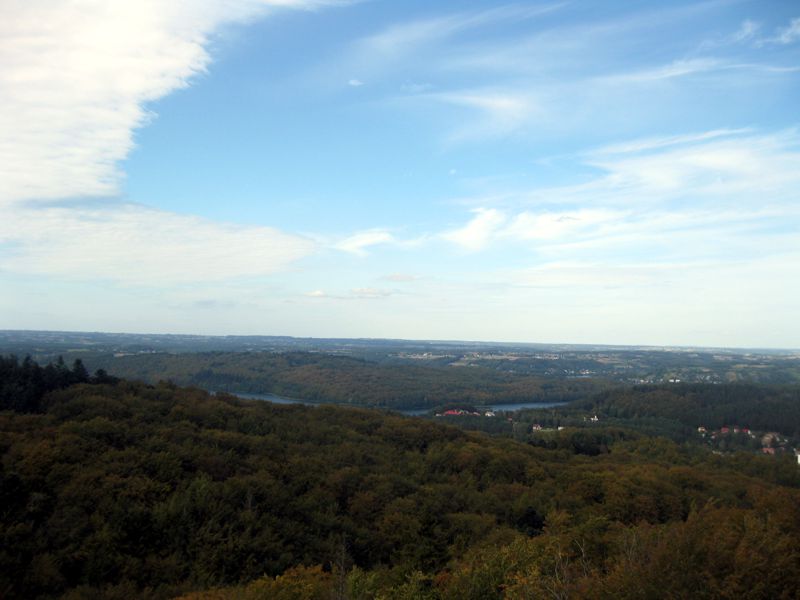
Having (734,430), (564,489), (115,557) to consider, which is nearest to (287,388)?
(734,430)

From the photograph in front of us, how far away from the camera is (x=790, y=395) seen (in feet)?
424

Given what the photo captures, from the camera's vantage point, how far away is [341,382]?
552ft

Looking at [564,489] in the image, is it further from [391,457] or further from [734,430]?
[734,430]

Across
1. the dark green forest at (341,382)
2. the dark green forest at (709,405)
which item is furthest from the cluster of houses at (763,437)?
the dark green forest at (341,382)

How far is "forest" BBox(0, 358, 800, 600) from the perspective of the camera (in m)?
18.0

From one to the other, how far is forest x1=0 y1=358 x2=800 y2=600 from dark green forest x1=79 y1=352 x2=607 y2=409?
96.0 meters

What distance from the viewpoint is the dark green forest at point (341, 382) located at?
154m

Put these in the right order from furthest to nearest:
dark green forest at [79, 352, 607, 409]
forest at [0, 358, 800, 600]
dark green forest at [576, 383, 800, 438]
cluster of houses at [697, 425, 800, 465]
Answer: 1. dark green forest at [79, 352, 607, 409]
2. dark green forest at [576, 383, 800, 438]
3. cluster of houses at [697, 425, 800, 465]
4. forest at [0, 358, 800, 600]

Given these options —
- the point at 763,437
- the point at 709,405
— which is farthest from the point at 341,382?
the point at 763,437

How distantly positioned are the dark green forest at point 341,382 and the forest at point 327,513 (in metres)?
96.0

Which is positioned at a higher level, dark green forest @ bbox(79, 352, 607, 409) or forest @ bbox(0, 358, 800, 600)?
forest @ bbox(0, 358, 800, 600)

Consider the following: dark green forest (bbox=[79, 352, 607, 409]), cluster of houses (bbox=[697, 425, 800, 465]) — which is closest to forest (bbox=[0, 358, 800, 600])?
cluster of houses (bbox=[697, 425, 800, 465])

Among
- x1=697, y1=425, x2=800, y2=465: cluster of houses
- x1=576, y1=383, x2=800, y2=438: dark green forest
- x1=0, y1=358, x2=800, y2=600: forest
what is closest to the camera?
x1=0, y1=358, x2=800, y2=600: forest

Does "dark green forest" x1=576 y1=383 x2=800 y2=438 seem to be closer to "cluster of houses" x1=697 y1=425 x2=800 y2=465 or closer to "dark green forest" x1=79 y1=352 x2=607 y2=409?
"cluster of houses" x1=697 y1=425 x2=800 y2=465
